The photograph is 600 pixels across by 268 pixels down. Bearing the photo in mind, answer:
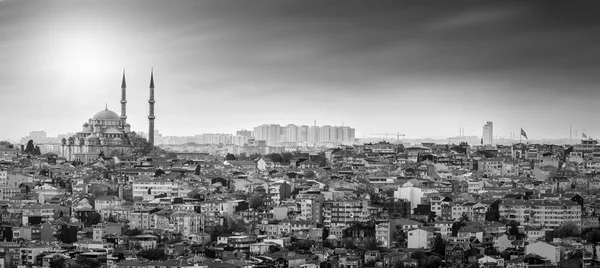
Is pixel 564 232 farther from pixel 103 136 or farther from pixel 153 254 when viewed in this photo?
pixel 103 136

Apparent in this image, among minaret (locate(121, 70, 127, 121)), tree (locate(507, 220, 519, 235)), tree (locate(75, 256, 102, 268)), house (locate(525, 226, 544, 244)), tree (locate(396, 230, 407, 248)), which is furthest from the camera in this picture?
minaret (locate(121, 70, 127, 121))

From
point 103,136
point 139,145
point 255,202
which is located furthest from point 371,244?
A: point 103,136

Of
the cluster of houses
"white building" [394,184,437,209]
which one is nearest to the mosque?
the cluster of houses

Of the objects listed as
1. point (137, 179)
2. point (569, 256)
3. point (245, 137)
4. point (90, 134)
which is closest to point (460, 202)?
point (569, 256)

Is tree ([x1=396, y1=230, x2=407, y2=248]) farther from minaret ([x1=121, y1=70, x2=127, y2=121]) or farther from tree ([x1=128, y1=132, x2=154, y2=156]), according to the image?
minaret ([x1=121, y1=70, x2=127, y2=121])

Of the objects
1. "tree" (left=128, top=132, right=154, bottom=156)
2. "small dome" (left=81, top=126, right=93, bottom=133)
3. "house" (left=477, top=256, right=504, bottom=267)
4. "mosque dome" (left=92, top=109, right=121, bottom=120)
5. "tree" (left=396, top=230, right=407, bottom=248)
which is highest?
"mosque dome" (left=92, top=109, right=121, bottom=120)

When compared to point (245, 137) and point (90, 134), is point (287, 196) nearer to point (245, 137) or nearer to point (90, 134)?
point (90, 134)

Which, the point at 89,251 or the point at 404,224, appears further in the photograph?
the point at 404,224
